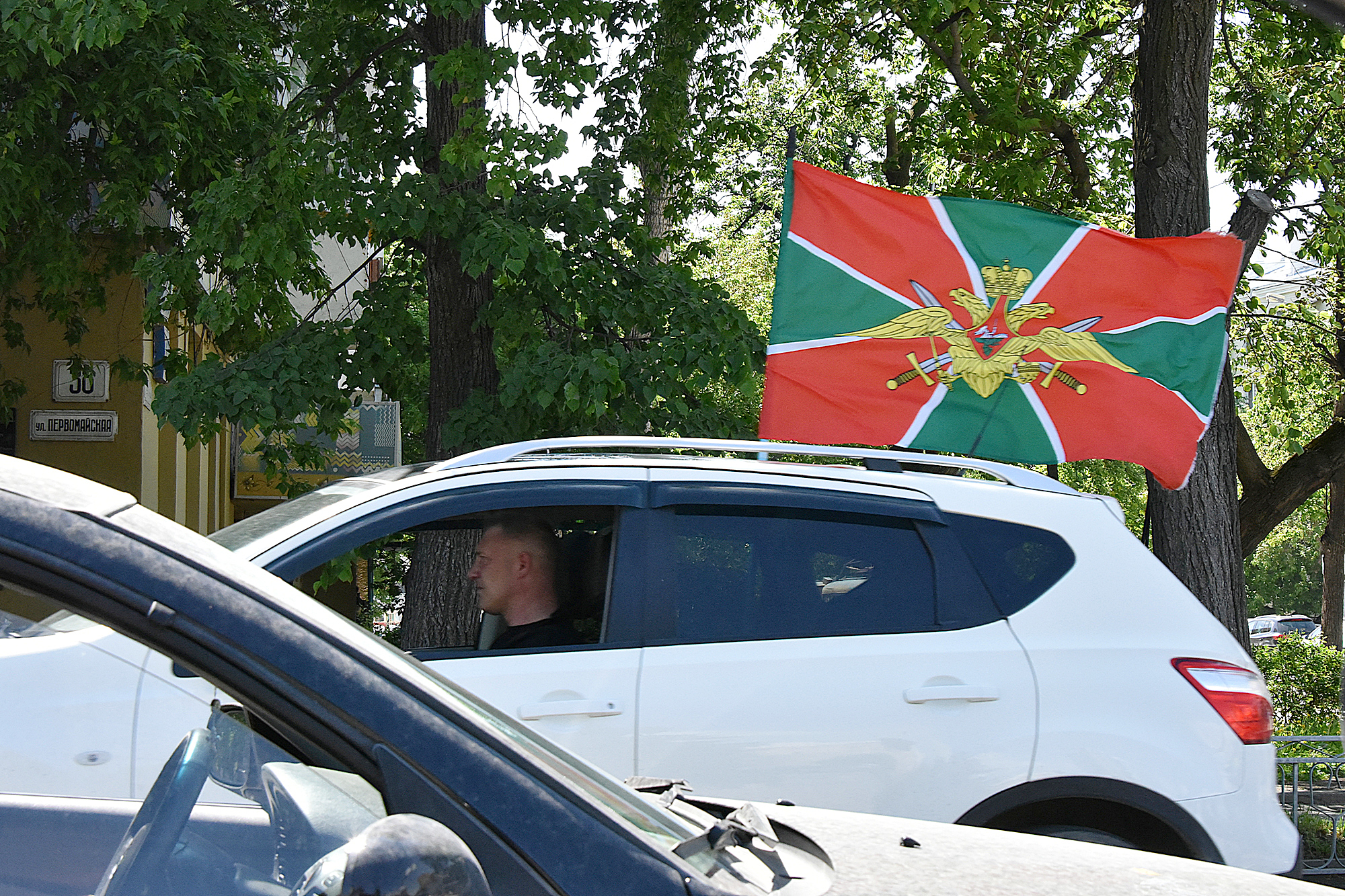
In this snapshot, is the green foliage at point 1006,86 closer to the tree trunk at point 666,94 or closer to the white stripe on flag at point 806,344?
the tree trunk at point 666,94

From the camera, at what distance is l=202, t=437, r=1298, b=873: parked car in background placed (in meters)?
3.64

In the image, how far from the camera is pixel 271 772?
5.01 ft

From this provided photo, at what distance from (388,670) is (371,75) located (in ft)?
27.0

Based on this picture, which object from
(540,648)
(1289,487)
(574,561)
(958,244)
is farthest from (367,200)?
(1289,487)

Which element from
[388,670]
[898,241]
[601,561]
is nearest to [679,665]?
[601,561]

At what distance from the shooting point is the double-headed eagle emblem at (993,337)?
6.23 metres

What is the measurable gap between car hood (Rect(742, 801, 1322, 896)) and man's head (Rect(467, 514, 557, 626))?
7.13 feet

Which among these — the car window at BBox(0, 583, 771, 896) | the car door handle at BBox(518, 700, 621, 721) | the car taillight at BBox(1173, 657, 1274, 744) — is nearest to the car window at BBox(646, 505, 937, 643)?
the car door handle at BBox(518, 700, 621, 721)

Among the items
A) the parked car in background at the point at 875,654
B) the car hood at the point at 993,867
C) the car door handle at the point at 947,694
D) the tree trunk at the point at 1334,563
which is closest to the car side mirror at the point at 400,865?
the car hood at the point at 993,867

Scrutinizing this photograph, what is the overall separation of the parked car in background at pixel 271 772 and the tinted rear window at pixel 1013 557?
244cm

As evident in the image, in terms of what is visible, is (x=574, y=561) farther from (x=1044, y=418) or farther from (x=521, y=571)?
(x=1044, y=418)

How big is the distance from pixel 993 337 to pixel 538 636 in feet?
10.7

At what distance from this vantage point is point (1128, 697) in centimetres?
375

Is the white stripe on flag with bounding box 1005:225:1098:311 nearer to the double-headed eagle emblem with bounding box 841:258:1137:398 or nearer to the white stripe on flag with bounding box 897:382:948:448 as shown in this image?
the double-headed eagle emblem with bounding box 841:258:1137:398
